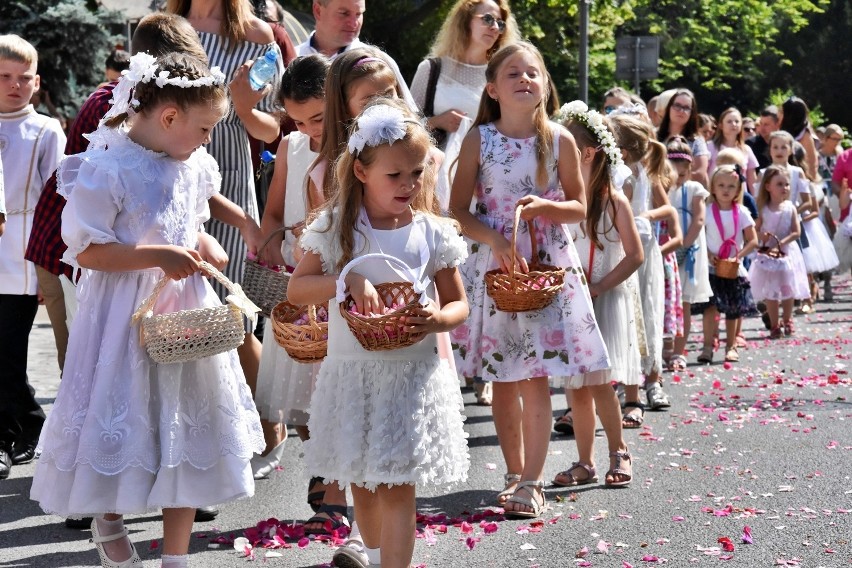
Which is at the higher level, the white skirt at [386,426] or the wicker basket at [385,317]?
the wicker basket at [385,317]

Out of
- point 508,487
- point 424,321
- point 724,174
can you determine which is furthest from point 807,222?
point 424,321

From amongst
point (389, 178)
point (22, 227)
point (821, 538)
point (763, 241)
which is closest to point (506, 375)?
point (821, 538)

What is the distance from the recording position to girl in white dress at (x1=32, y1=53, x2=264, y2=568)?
463cm

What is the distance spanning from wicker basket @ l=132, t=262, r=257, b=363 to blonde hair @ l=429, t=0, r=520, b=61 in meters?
4.30

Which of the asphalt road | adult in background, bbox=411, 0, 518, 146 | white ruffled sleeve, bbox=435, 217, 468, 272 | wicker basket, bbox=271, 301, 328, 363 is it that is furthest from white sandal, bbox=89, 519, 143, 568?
adult in background, bbox=411, 0, 518, 146

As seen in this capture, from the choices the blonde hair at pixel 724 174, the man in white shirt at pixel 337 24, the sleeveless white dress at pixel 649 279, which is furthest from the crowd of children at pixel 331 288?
the blonde hair at pixel 724 174

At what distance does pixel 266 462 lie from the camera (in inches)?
273

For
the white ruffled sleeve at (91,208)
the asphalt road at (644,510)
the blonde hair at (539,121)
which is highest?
the blonde hair at (539,121)

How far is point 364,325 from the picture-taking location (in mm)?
4336

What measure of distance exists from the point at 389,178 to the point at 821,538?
2.36 meters

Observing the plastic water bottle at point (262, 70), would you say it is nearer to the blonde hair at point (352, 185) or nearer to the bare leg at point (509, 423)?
the blonde hair at point (352, 185)

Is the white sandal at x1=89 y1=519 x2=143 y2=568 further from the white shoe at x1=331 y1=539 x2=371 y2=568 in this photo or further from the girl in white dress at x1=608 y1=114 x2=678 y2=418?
the girl in white dress at x1=608 y1=114 x2=678 y2=418

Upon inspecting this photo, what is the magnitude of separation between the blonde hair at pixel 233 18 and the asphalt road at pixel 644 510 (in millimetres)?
2152

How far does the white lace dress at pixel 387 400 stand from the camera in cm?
455
